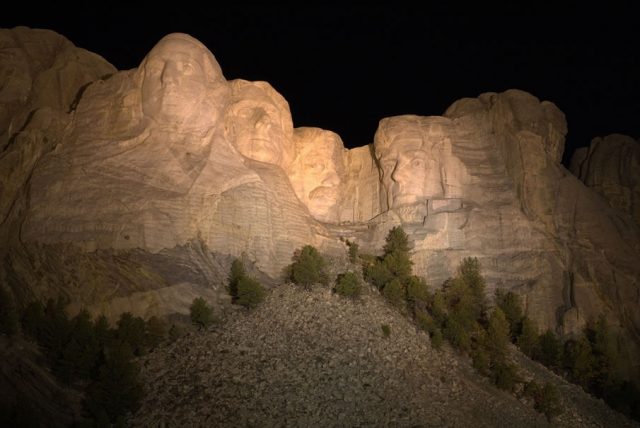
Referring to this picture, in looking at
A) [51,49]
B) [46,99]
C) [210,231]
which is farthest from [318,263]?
[51,49]

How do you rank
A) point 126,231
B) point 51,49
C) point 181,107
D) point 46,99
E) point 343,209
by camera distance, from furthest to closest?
point 343,209
point 51,49
point 46,99
point 181,107
point 126,231

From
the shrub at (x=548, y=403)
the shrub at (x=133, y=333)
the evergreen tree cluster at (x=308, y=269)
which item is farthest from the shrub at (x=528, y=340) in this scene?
A: the shrub at (x=133, y=333)

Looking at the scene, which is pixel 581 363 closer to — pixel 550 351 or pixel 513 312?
pixel 550 351

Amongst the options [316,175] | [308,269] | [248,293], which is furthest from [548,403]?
[316,175]

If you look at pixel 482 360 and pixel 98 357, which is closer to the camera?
pixel 98 357

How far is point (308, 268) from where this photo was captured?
113 feet

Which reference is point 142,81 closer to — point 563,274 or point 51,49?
point 51,49

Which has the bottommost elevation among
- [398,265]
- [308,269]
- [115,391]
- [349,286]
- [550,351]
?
[115,391]

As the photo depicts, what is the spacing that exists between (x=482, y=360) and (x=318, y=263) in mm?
8857

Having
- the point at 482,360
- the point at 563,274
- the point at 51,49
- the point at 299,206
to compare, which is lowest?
the point at 482,360

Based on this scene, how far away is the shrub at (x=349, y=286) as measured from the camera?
112 feet

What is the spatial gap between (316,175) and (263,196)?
8.33 meters

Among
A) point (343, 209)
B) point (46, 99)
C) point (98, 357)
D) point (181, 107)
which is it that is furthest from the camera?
point (343, 209)

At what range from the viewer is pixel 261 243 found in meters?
35.1
